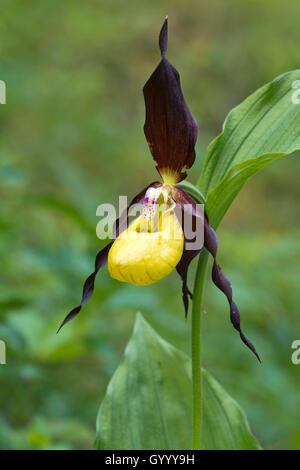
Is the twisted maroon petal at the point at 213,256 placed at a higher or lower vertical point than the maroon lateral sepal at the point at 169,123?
lower

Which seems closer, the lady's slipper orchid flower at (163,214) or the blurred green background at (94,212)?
the lady's slipper orchid flower at (163,214)

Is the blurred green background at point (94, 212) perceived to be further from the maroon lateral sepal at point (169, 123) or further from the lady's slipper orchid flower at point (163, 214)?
the maroon lateral sepal at point (169, 123)

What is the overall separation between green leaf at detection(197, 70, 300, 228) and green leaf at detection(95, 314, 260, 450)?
402 mm

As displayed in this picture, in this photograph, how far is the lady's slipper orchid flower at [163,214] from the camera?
0.83m

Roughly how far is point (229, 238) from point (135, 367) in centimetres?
161

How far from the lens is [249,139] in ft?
2.89

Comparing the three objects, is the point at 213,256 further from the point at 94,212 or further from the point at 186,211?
the point at 94,212

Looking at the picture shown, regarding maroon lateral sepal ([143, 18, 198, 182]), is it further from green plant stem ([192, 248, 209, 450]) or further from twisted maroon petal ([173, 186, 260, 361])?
green plant stem ([192, 248, 209, 450])

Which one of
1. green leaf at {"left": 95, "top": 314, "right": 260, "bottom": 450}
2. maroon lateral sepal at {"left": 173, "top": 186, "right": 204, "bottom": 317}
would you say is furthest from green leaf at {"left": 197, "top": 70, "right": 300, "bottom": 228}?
green leaf at {"left": 95, "top": 314, "right": 260, "bottom": 450}

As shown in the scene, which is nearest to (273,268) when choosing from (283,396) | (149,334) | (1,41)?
(283,396)

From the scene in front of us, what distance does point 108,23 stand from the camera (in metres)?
3.28

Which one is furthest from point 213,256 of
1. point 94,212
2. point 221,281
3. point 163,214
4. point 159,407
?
point 94,212

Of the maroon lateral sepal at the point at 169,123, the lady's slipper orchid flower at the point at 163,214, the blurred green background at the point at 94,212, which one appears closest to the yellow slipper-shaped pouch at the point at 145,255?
A: the lady's slipper orchid flower at the point at 163,214
